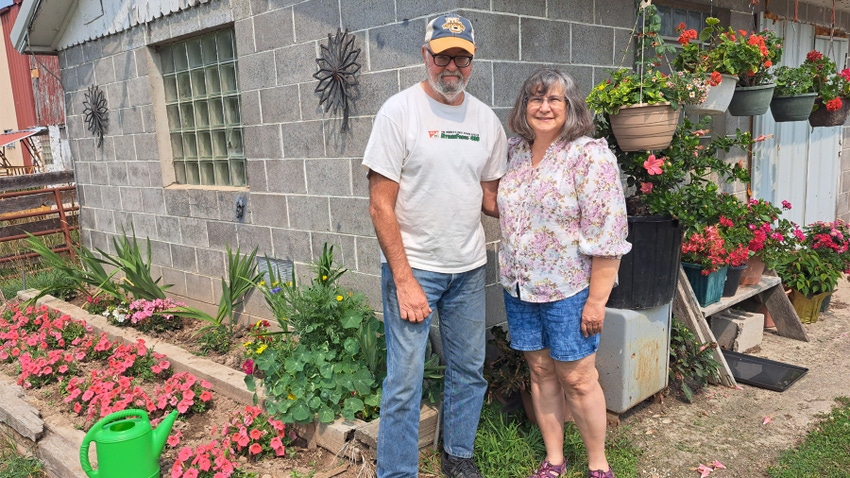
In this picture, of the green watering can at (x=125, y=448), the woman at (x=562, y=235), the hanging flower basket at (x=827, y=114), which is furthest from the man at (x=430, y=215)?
the hanging flower basket at (x=827, y=114)

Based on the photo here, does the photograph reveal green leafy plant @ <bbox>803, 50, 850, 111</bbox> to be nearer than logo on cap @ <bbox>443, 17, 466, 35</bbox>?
No

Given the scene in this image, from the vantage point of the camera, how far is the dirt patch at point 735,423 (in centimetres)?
325

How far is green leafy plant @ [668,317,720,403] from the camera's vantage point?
3.89 m

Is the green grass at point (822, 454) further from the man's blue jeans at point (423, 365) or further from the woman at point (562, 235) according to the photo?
the man's blue jeans at point (423, 365)

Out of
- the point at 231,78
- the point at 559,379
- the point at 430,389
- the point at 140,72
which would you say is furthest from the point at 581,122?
the point at 140,72

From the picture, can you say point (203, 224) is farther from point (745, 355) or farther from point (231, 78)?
point (745, 355)

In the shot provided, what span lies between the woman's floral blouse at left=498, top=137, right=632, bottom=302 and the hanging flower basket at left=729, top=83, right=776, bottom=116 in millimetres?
2088

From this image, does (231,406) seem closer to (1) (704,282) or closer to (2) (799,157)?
(1) (704,282)

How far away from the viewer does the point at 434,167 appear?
2617mm

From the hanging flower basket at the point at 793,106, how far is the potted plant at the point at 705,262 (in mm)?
1287

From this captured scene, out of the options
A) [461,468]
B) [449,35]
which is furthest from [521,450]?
[449,35]

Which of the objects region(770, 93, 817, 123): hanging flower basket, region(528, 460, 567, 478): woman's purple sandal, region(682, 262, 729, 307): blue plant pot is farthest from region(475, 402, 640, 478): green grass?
region(770, 93, 817, 123): hanging flower basket

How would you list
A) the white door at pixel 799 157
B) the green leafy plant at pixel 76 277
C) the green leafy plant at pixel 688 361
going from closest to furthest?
the green leafy plant at pixel 688 361 < the green leafy plant at pixel 76 277 < the white door at pixel 799 157

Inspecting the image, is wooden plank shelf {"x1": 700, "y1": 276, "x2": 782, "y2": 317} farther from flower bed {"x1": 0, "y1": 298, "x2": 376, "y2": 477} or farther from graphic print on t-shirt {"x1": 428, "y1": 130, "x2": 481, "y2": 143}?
flower bed {"x1": 0, "y1": 298, "x2": 376, "y2": 477}
